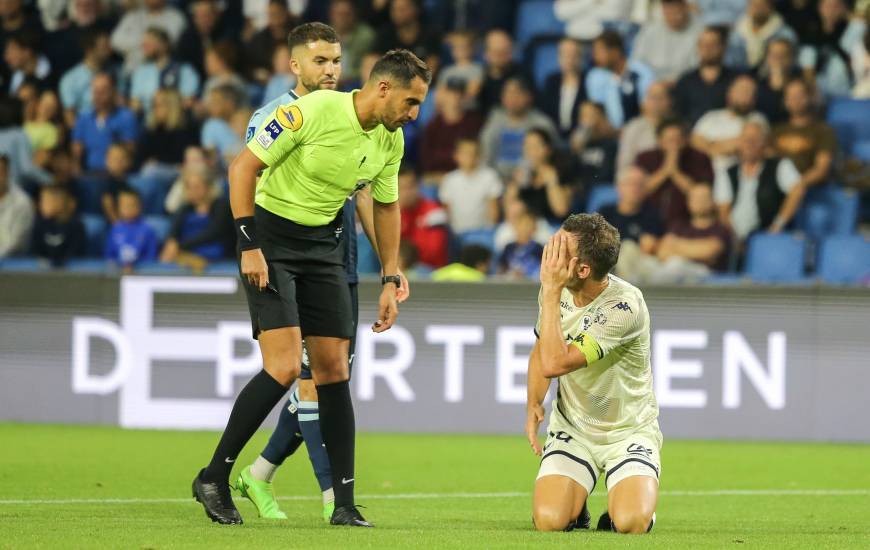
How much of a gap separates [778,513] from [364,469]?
10.1 feet

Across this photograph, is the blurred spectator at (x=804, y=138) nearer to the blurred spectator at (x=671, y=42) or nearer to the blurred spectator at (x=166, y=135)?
the blurred spectator at (x=671, y=42)

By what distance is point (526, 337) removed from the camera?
1141 cm

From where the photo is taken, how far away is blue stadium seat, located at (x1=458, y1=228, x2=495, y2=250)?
13.3m

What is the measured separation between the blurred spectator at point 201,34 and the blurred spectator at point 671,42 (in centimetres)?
468

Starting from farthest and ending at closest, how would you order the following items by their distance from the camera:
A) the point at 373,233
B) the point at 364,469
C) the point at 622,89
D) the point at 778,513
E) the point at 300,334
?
1. the point at 622,89
2. the point at 364,469
3. the point at 778,513
4. the point at 373,233
5. the point at 300,334

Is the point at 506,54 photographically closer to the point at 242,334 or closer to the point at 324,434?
the point at 242,334


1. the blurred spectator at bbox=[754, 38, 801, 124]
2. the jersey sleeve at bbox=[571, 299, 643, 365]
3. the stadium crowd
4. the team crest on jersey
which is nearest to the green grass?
the jersey sleeve at bbox=[571, 299, 643, 365]

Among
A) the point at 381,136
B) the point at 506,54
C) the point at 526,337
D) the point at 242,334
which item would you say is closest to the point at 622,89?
the point at 506,54

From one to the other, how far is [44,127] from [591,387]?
10.6m

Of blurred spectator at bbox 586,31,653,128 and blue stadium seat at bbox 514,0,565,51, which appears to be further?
blue stadium seat at bbox 514,0,565,51

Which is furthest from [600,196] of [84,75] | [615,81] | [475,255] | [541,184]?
→ [84,75]

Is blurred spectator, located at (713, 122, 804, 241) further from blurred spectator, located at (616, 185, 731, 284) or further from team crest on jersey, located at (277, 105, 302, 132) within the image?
team crest on jersey, located at (277, 105, 302, 132)

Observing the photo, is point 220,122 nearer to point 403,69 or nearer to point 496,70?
point 496,70

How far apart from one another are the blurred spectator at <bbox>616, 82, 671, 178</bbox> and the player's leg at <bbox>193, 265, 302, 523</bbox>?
806 cm
